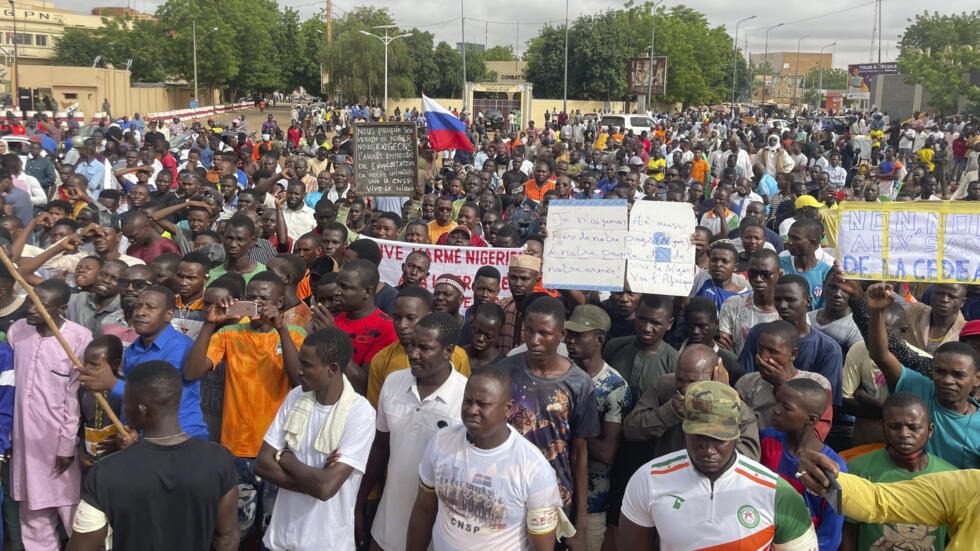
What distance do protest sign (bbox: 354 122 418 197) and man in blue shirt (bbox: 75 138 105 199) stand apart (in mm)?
4659

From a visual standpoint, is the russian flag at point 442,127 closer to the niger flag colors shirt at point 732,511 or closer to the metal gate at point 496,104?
the niger flag colors shirt at point 732,511

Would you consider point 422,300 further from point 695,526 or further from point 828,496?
point 828,496

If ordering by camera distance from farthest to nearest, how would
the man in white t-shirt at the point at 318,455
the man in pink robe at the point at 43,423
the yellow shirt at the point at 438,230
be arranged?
the yellow shirt at the point at 438,230 < the man in pink robe at the point at 43,423 < the man in white t-shirt at the point at 318,455

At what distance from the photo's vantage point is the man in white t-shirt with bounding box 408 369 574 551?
140 inches

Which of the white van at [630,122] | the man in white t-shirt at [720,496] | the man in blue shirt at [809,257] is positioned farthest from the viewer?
the white van at [630,122]

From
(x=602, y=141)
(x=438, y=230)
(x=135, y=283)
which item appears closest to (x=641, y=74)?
(x=602, y=141)

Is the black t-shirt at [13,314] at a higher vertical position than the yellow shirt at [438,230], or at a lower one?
lower

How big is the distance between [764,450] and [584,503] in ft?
2.87

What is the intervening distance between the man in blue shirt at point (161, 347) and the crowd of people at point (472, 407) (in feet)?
0.05

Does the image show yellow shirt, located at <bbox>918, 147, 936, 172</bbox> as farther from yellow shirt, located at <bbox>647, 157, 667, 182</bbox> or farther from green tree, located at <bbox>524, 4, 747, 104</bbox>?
green tree, located at <bbox>524, 4, 747, 104</bbox>

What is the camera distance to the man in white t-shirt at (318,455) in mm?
3889

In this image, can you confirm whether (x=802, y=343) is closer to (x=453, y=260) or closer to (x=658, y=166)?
(x=453, y=260)

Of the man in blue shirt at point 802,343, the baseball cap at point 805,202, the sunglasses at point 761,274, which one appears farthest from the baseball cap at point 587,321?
the baseball cap at point 805,202

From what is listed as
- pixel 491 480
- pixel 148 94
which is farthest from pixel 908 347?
pixel 148 94
